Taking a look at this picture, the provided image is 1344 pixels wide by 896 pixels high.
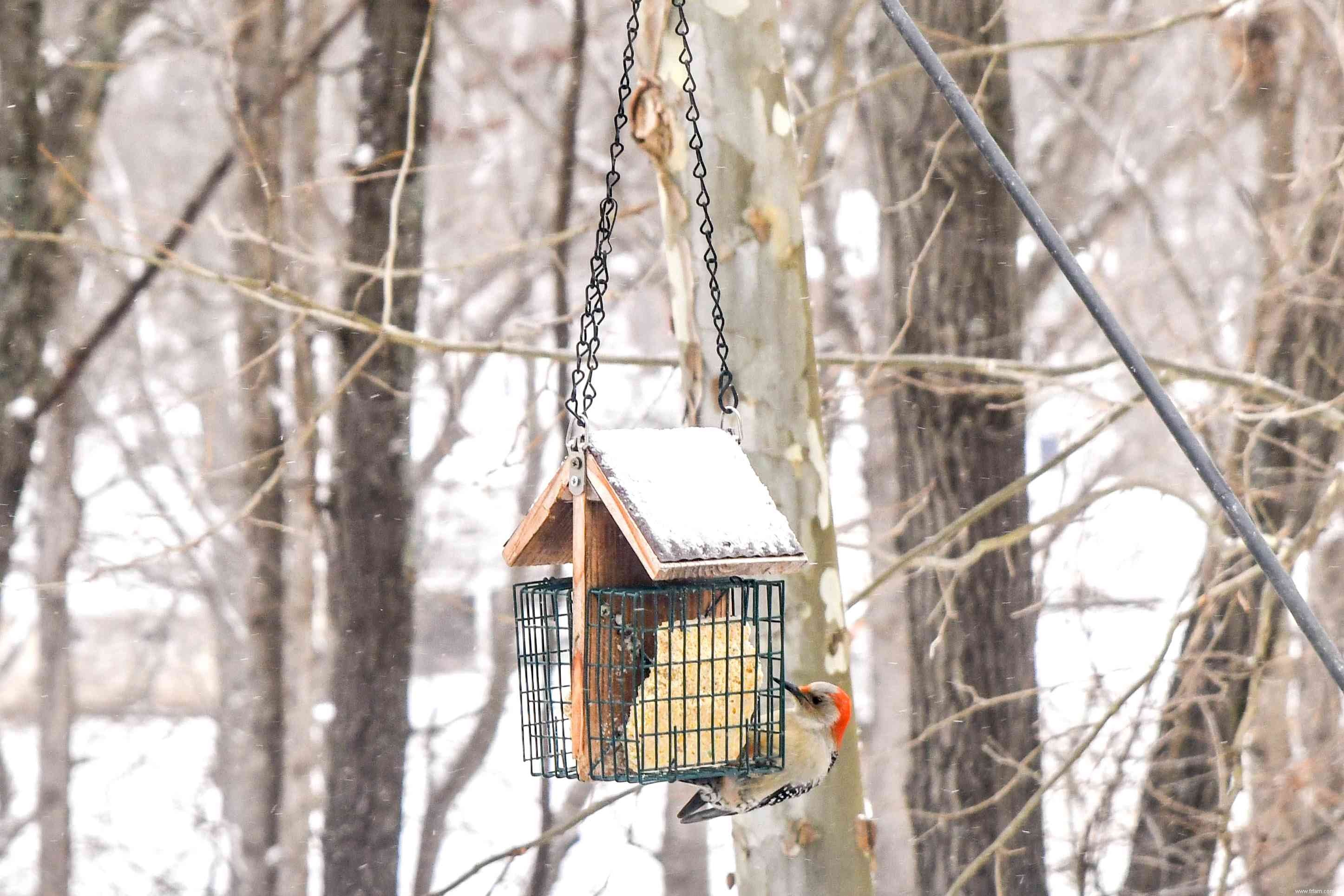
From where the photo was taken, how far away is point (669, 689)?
117 inches

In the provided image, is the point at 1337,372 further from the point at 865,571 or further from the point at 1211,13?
the point at 865,571

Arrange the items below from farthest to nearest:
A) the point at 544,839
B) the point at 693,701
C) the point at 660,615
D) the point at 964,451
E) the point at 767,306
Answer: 1. the point at 964,451
2. the point at 544,839
3. the point at 767,306
4. the point at 660,615
5. the point at 693,701

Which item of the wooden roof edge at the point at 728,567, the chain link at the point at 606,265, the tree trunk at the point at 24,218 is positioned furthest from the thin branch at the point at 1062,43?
the tree trunk at the point at 24,218

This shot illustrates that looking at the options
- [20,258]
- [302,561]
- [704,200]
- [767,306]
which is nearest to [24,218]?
[20,258]

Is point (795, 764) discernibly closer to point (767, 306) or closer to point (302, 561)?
point (767, 306)

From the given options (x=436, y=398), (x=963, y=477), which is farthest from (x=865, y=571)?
(x=963, y=477)

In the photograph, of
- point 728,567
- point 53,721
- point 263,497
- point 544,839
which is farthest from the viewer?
point 53,721

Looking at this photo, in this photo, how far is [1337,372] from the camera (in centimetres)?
664

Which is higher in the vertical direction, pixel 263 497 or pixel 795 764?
pixel 263 497

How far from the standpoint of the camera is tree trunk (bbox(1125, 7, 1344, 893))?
20.0ft

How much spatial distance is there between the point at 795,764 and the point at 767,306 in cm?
141

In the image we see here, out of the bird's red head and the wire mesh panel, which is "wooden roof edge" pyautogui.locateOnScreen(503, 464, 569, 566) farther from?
the bird's red head

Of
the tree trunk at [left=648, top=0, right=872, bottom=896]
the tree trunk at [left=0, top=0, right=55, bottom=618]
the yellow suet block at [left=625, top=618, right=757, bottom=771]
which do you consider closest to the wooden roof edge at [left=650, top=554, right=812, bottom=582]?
the yellow suet block at [left=625, top=618, right=757, bottom=771]

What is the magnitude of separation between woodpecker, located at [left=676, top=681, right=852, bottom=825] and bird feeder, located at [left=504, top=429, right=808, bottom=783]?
5 cm
